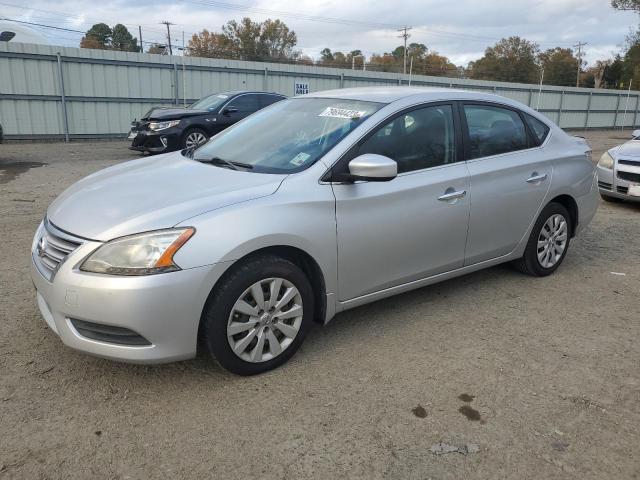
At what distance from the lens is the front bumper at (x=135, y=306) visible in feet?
8.75

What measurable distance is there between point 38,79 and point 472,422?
17.5 metres

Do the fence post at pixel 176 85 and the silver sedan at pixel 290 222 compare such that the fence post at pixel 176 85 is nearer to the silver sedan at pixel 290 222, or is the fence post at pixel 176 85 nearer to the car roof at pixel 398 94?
the silver sedan at pixel 290 222

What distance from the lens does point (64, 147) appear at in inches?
617

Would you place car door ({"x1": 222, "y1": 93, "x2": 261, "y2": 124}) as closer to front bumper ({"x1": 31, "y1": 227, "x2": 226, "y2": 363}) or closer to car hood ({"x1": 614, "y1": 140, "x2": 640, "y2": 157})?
car hood ({"x1": 614, "y1": 140, "x2": 640, "y2": 157})

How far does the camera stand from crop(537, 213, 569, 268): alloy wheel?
479 cm

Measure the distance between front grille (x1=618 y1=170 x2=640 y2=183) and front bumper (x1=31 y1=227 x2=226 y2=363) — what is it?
23.8 ft

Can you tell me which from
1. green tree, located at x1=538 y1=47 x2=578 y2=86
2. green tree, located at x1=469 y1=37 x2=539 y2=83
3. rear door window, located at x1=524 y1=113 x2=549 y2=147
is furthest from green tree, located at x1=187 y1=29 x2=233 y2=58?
rear door window, located at x1=524 y1=113 x2=549 y2=147

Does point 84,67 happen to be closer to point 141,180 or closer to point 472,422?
point 141,180

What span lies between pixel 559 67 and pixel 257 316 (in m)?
87.2

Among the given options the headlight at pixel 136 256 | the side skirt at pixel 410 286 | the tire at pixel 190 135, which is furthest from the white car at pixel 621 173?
the tire at pixel 190 135

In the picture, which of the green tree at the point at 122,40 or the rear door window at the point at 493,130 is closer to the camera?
→ the rear door window at the point at 493,130

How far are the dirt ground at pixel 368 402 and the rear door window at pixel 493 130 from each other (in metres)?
1.22

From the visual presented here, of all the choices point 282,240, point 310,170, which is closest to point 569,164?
point 310,170

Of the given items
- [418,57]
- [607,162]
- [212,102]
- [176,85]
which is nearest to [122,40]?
[418,57]
